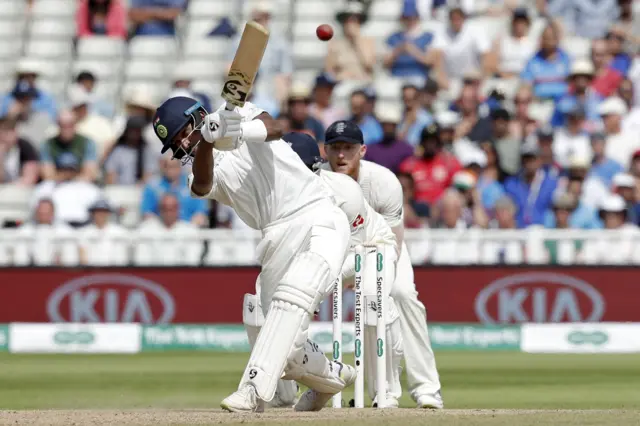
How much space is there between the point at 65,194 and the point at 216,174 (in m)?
6.89

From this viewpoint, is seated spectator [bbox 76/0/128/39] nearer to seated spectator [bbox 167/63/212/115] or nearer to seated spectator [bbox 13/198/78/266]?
seated spectator [bbox 167/63/212/115]

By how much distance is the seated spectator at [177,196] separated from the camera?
12.3 m

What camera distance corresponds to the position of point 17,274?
12234 millimetres

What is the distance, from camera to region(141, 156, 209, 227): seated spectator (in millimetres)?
12344

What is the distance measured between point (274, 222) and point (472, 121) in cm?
726

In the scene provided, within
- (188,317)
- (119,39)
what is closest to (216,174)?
(188,317)

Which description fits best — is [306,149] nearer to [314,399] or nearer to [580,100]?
[314,399]

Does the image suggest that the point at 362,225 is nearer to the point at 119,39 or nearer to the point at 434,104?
the point at 434,104

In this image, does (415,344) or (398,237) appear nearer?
(415,344)

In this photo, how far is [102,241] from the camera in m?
12.0

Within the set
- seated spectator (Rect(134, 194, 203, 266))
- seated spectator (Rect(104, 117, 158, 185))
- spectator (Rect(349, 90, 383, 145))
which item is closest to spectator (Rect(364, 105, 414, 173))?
spectator (Rect(349, 90, 383, 145))

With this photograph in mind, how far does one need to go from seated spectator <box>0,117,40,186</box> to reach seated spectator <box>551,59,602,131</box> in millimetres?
4817

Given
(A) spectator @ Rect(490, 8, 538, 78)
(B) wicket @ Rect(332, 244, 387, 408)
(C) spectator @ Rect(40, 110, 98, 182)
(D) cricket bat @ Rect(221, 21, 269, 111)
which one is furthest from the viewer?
(A) spectator @ Rect(490, 8, 538, 78)

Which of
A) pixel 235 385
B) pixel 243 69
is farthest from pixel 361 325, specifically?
pixel 235 385
